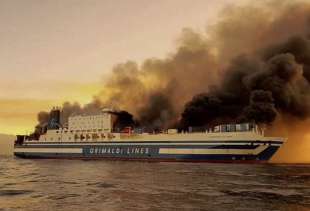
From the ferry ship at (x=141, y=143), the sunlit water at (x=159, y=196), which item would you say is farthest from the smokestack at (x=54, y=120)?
the sunlit water at (x=159, y=196)

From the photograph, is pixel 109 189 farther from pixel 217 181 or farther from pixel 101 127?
pixel 101 127

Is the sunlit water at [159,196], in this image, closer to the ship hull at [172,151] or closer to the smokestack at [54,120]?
the ship hull at [172,151]

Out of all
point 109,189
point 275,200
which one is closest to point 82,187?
point 109,189

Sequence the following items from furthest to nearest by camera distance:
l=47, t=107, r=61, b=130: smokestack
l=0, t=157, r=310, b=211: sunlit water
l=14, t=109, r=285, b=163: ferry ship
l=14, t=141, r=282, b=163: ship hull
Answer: l=47, t=107, r=61, b=130: smokestack < l=14, t=109, r=285, b=163: ferry ship < l=14, t=141, r=282, b=163: ship hull < l=0, t=157, r=310, b=211: sunlit water

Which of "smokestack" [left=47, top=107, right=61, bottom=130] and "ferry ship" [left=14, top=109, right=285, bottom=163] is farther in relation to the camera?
"smokestack" [left=47, top=107, right=61, bottom=130]

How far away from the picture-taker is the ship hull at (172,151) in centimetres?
7544

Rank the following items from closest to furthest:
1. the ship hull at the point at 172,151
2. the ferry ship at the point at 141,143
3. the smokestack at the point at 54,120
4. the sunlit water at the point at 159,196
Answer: the sunlit water at the point at 159,196, the ship hull at the point at 172,151, the ferry ship at the point at 141,143, the smokestack at the point at 54,120

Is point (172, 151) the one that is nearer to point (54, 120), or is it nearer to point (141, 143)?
point (141, 143)

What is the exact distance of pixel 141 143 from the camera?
9019 centimetres

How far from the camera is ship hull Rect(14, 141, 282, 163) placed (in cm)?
7544

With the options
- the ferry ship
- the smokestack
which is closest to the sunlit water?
the ferry ship

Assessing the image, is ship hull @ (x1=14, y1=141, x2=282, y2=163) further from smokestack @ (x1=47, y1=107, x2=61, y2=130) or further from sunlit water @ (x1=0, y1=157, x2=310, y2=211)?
sunlit water @ (x1=0, y1=157, x2=310, y2=211)

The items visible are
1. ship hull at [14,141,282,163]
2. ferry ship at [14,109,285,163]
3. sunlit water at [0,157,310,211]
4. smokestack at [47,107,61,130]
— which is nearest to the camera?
sunlit water at [0,157,310,211]

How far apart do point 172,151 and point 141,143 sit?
10.2 m
